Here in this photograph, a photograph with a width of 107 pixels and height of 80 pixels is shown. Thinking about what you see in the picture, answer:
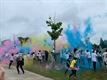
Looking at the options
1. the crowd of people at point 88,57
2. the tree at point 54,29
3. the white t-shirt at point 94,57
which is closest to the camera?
A: the crowd of people at point 88,57

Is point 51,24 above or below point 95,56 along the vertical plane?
above

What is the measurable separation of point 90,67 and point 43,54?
401 inches

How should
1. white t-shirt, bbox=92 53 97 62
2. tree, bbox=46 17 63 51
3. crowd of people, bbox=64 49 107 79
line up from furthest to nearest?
tree, bbox=46 17 63 51 → white t-shirt, bbox=92 53 97 62 → crowd of people, bbox=64 49 107 79

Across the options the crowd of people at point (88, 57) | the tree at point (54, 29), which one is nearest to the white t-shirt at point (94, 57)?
the crowd of people at point (88, 57)

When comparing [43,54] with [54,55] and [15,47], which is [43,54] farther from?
[15,47]

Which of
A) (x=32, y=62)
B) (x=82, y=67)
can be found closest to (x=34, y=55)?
(x=32, y=62)

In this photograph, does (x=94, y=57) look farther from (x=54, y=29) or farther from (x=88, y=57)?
(x=54, y=29)

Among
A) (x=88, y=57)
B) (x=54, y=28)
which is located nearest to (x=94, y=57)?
(x=88, y=57)

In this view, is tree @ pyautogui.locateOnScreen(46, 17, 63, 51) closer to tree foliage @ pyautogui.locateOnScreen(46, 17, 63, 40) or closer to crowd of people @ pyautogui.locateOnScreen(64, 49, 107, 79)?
tree foliage @ pyautogui.locateOnScreen(46, 17, 63, 40)

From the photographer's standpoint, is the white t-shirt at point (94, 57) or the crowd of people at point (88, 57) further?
the white t-shirt at point (94, 57)

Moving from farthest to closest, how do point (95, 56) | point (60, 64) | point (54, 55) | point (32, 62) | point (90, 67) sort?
point (32, 62) → point (54, 55) → point (60, 64) → point (90, 67) → point (95, 56)

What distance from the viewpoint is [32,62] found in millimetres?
35844

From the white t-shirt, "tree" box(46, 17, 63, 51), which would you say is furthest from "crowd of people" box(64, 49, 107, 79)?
"tree" box(46, 17, 63, 51)

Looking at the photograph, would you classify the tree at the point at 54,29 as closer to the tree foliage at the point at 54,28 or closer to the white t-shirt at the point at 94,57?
the tree foliage at the point at 54,28
